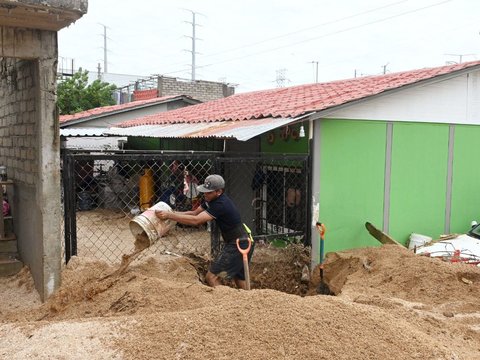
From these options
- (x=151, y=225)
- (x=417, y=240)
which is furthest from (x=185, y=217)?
(x=417, y=240)

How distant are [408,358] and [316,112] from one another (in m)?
4.22

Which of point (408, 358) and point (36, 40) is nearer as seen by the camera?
point (408, 358)

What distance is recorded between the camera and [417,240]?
809 centimetres

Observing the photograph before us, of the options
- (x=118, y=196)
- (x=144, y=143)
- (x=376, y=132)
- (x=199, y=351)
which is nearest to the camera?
(x=199, y=351)

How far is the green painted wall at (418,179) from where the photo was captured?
8.10 metres

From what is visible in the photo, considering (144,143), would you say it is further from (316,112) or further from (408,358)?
(408,358)

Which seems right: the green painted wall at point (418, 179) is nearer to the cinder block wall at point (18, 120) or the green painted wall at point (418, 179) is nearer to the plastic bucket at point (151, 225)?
the plastic bucket at point (151, 225)

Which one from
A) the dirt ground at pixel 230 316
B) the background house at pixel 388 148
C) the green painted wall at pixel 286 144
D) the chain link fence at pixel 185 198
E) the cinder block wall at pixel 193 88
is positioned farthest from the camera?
the cinder block wall at pixel 193 88

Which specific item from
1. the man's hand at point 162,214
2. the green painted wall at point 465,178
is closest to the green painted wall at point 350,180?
the green painted wall at point 465,178

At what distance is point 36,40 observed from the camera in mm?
4676

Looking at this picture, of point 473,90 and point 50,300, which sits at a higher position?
point 473,90

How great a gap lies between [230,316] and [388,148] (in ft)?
18.0

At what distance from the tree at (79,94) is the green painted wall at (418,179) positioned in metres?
17.3

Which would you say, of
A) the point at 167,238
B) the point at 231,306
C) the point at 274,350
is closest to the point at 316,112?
the point at 167,238
